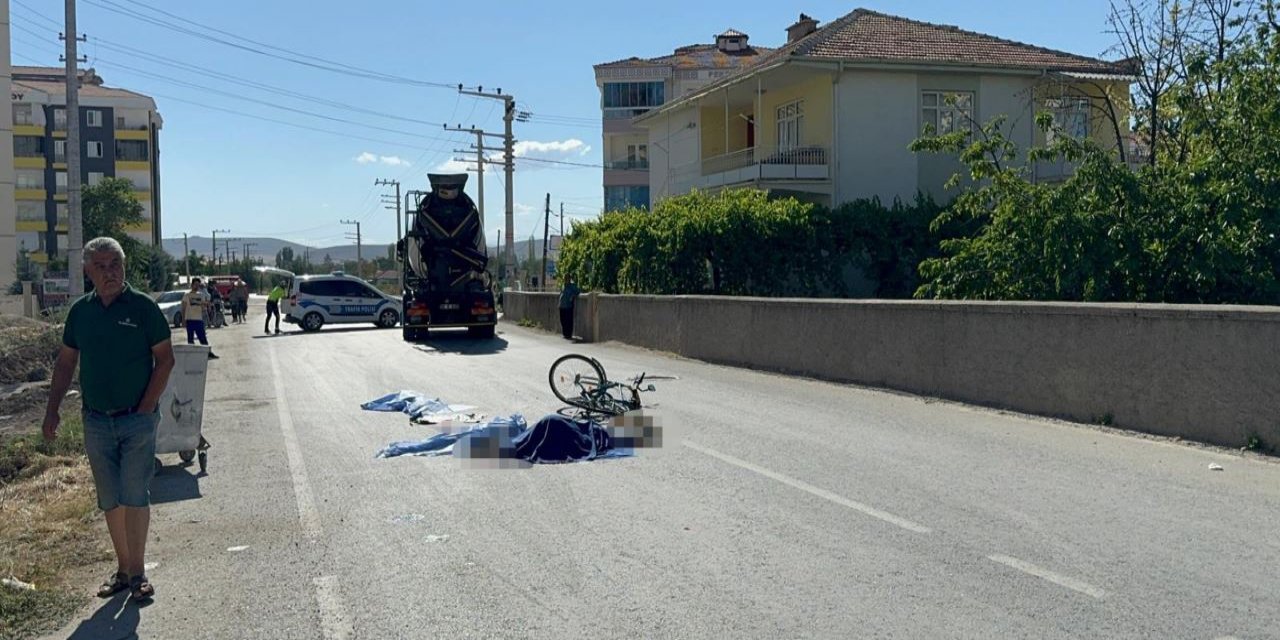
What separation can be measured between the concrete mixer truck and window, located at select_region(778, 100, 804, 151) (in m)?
11.2

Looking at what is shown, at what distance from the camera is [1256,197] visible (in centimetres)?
→ 1434

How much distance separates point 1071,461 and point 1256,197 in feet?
22.7

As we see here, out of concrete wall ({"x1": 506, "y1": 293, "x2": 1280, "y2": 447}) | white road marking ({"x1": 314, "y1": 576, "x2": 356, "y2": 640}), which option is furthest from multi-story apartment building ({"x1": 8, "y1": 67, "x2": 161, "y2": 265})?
white road marking ({"x1": 314, "y1": 576, "x2": 356, "y2": 640})

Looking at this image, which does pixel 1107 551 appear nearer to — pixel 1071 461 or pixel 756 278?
pixel 1071 461

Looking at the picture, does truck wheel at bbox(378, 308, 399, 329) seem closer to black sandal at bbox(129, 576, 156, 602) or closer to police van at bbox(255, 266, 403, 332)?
police van at bbox(255, 266, 403, 332)

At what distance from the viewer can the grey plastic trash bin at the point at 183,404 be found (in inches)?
375

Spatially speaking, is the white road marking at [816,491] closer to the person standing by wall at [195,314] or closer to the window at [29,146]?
the person standing by wall at [195,314]

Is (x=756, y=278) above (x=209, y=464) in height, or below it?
above

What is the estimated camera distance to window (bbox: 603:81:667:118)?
2729 inches

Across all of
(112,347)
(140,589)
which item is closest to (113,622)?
(140,589)

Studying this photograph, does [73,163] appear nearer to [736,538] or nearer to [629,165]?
[736,538]

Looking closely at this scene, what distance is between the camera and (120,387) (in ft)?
19.7

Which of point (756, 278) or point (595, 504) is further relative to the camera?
point (756, 278)

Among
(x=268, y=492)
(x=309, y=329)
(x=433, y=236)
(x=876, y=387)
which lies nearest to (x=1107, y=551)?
(x=268, y=492)
